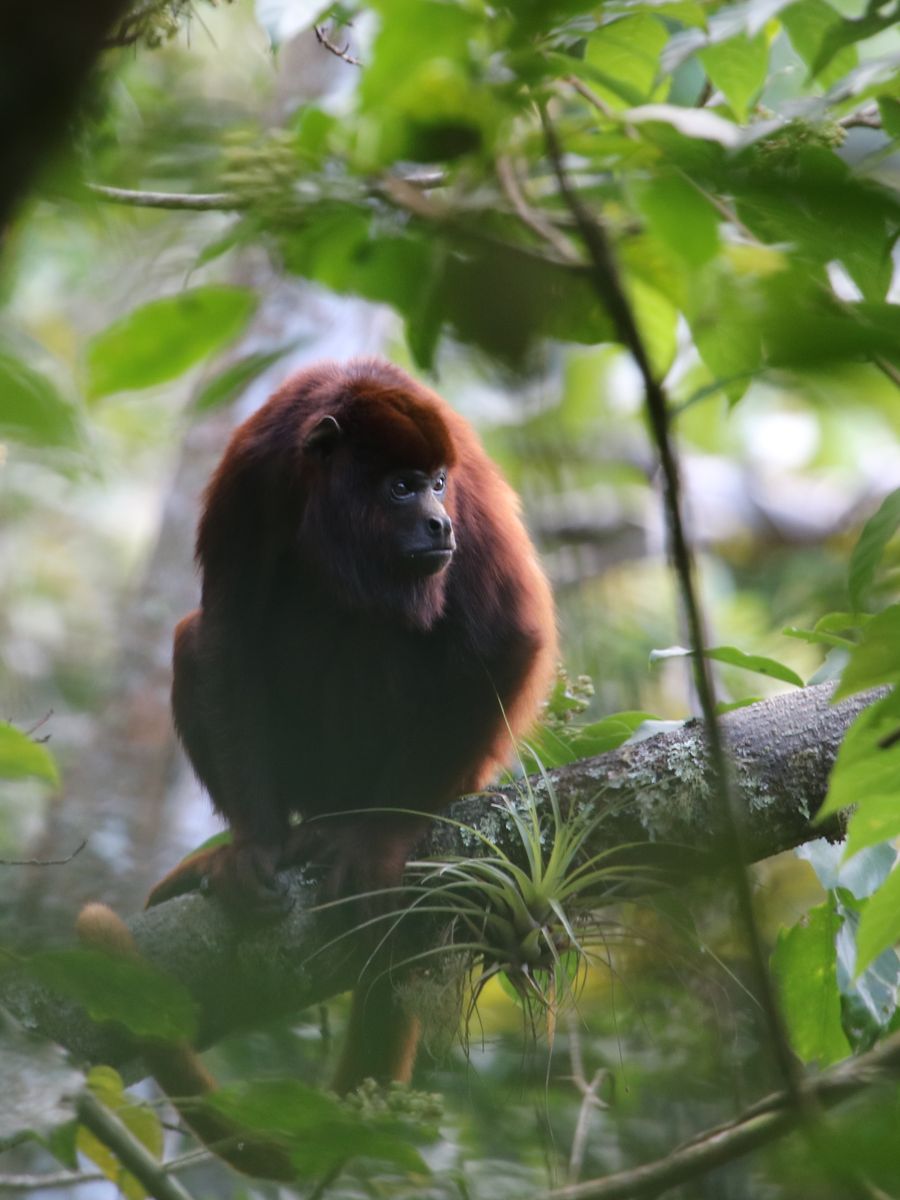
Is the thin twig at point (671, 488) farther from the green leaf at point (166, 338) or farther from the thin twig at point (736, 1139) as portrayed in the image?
the green leaf at point (166, 338)

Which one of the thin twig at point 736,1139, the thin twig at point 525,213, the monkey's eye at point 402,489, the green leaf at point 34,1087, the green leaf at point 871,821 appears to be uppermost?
the thin twig at point 525,213

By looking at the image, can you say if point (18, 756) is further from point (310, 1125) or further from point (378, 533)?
point (378, 533)

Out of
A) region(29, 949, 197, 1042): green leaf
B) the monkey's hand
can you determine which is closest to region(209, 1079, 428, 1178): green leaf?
region(29, 949, 197, 1042): green leaf

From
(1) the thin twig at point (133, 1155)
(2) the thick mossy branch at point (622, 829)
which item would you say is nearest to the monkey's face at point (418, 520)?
Answer: (2) the thick mossy branch at point (622, 829)

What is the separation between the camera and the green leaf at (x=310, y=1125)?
131cm

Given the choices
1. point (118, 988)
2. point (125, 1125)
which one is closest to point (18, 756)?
point (118, 988)

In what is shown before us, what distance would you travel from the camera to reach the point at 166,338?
4.12 ft

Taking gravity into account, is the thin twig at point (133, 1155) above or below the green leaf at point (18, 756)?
Result: below

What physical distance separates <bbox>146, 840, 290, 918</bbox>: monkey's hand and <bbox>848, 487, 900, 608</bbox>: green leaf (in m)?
1.39

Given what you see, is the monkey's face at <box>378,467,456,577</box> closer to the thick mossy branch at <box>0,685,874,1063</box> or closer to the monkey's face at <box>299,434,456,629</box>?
the monkey's face at <box>299,434,456,629</box>

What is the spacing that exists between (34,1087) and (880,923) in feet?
3.40

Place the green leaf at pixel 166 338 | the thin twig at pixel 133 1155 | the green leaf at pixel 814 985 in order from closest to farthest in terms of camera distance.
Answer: the green leaf at pixel 166 338, the thin twig at pixel 133 1155, the green leaf at pixel 814 985

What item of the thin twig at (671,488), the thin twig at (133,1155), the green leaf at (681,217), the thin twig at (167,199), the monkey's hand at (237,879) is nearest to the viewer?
the thin twig at (671,488)

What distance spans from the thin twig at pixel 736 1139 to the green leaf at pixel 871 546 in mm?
573
